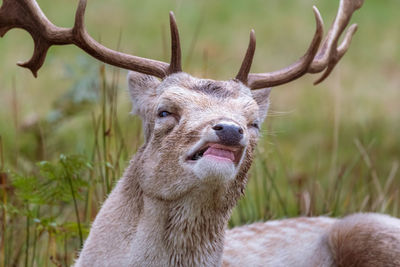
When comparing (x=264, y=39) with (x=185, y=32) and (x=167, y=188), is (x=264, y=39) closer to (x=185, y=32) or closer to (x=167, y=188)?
(x=185, y=32)

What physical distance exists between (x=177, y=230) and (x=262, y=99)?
112 cm

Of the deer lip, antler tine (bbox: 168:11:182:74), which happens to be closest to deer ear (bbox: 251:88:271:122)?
antler tine (bbox: 168:11:182:74)

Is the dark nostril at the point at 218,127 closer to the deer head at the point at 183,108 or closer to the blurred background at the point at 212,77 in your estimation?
the deer head at the point at 183,108

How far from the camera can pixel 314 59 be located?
222 inches

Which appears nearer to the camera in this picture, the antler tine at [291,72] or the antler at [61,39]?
the antler at [61,39]

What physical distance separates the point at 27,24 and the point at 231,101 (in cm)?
125

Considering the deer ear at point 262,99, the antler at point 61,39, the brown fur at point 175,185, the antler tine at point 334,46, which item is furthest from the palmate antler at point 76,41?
the antler tine at point 334,46

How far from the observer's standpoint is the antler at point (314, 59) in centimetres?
513

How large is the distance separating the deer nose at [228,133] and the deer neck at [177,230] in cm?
42

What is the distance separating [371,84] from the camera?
12680mm

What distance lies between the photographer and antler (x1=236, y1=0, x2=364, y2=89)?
513cm

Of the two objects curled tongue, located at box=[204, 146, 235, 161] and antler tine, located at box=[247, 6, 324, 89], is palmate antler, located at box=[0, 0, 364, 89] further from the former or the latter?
curled tongue, located at box=[204, 146, 235, 161]

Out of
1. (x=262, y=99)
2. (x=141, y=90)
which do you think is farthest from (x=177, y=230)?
(x=262, y=99)

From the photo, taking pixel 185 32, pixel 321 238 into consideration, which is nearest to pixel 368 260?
pixel 321 238
